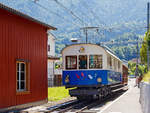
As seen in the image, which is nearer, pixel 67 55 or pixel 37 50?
pixel 37 50

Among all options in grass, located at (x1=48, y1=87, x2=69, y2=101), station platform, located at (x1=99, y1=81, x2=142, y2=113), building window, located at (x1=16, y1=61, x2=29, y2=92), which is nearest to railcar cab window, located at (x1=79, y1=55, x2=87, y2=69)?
station platform, located at (x1=99, y1=81, x2=142, y2=113)

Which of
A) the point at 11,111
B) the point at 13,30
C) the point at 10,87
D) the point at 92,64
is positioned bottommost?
the point at 11,111

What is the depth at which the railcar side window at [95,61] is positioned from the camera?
58.6ft

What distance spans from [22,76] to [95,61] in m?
4.86

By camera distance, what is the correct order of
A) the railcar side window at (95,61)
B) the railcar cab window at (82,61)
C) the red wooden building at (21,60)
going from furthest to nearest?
the railcar cab window at (82,61)
the railcar side window at (95,61)
the red wooden building at (21,60)

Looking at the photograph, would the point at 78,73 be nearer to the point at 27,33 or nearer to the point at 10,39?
the point at 27,33

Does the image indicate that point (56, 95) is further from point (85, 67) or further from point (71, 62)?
point (85, 67)

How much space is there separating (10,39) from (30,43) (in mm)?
2051


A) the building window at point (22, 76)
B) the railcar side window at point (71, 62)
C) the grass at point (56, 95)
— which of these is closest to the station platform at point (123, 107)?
the railcar side window at point (71, 62)

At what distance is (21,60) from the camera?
14570 mm

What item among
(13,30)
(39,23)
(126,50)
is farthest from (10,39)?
(126,50)

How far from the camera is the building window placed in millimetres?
14773

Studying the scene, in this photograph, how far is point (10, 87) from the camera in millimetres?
13602

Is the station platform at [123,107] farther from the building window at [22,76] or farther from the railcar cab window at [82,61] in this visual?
the building window at [22,76]
